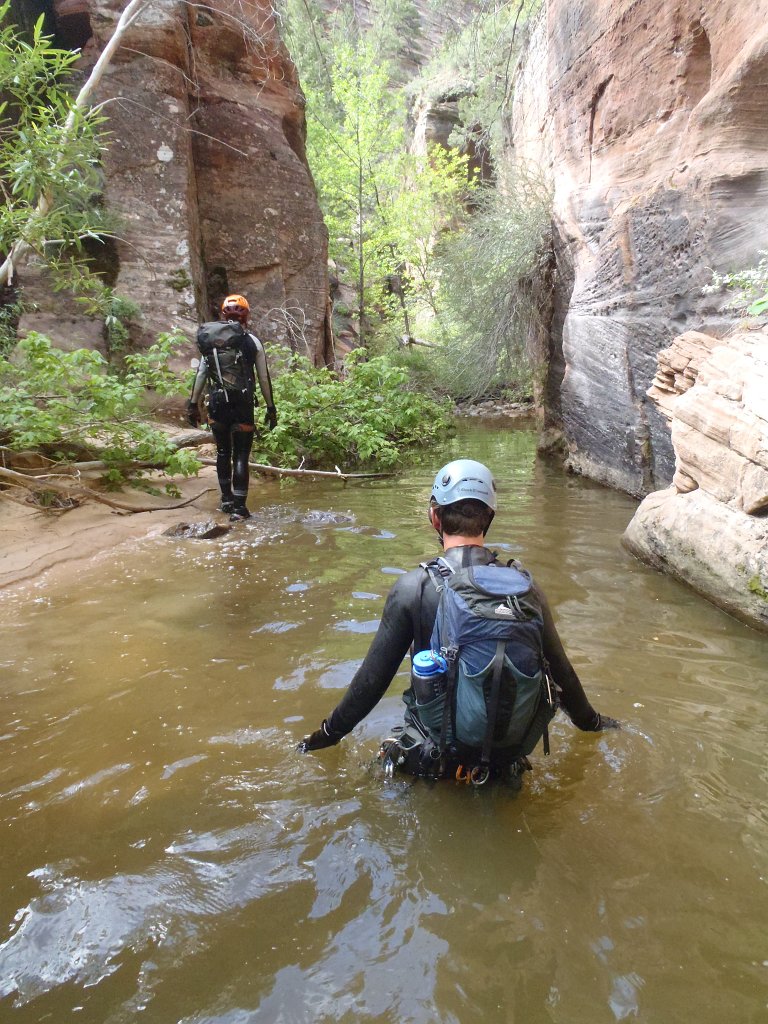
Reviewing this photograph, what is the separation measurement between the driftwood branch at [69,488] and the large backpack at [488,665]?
525cm

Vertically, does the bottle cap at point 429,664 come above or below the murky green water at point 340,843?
above

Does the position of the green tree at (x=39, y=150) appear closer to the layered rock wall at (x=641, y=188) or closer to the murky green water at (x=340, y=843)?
the murky green water at (x=340, y=843)

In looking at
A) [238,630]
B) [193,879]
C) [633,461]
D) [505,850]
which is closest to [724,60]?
[633,461]

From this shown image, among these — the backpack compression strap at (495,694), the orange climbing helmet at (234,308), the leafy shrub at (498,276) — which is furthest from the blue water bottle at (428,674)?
the leafy shrub at (498,276)

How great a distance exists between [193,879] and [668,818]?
1644mm

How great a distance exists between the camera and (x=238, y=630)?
3.94 m

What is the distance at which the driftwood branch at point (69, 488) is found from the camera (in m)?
5.97

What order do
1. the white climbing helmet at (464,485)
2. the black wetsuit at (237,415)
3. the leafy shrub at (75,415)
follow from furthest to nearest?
1. the black wetsuit at (237,415)
2. the leafy shrub at (75,415)
3. the white climbing helmet at (464,485)

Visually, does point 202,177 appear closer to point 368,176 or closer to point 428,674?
point 368,176

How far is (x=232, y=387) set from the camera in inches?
259

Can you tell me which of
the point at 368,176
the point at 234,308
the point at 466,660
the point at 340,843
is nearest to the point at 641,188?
the point at 234,308

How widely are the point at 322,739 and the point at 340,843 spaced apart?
1.34 feet

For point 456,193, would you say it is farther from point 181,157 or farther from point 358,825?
point 358,825

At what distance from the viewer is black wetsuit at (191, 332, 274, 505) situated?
668 cm
